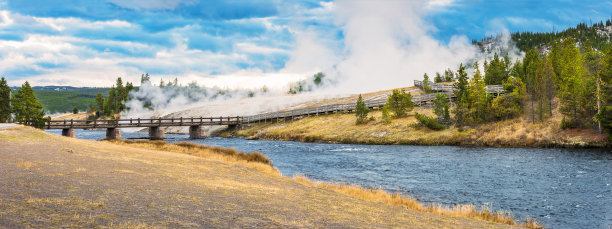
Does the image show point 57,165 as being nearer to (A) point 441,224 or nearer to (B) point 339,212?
(B) point 339,212

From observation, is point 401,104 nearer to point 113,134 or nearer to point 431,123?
point 431,123

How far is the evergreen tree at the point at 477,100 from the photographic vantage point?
6581 cm

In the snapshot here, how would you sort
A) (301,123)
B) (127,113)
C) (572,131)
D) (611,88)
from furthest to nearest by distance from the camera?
(127,113)
(301,123)
(572,131)
(611,88)

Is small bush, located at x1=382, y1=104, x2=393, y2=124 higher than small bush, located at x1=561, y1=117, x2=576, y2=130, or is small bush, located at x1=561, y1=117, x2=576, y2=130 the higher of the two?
small bush, located at x1=382, y1=104, x2=393, y2=124

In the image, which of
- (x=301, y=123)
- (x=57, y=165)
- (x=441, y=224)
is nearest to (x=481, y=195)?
(x=441, y=224)

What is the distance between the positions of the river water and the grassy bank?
541 centimetres

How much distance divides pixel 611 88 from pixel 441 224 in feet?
161

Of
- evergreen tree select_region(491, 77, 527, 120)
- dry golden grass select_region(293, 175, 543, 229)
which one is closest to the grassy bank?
dry golden grass select_region(293, 175, 543, 229)

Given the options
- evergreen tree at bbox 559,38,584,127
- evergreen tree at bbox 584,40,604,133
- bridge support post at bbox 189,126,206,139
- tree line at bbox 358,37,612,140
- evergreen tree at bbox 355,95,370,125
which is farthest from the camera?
bridge support post at bbox 189,126,206,139

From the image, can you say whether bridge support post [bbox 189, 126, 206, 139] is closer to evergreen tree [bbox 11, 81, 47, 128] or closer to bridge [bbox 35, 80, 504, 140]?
bridge [bbox 35, 80, 504, 140]

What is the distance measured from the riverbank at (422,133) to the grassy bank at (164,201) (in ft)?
136

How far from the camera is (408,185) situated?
1140 inches

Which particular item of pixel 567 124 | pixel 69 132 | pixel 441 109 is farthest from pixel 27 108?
pixel 567 124

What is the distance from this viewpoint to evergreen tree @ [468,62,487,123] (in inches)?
2591
